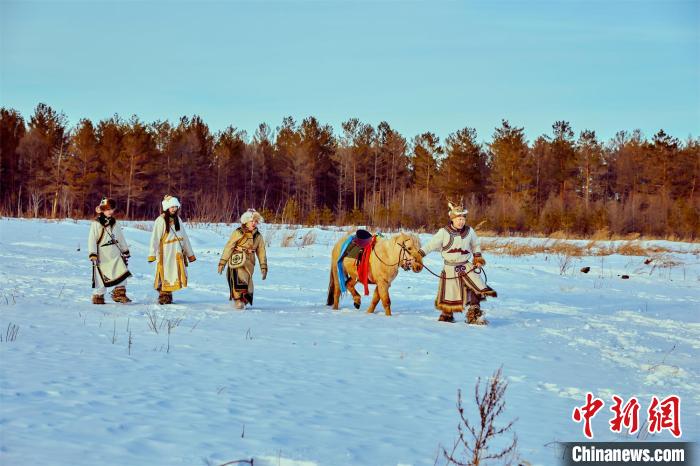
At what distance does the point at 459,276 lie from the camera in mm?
9000

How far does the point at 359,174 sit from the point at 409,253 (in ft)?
148

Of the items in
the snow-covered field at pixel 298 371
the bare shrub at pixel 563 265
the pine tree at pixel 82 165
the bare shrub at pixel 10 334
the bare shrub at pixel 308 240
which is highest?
the pine tree at pixel 82 165

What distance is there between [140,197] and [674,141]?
41.4 m

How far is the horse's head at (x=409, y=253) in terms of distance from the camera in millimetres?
9055

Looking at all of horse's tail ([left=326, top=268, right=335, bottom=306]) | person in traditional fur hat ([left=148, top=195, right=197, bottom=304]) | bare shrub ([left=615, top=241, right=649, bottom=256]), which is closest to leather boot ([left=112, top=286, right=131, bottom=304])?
person in traditional fur hat ([left=148, top=195, right=197, bottom=304])

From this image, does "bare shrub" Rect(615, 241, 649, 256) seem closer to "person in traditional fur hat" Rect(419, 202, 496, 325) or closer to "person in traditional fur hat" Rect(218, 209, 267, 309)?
"person in traditional fur hat" Rect(419, 202, 496, 325)

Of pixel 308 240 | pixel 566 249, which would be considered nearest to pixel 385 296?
pixel 308 240

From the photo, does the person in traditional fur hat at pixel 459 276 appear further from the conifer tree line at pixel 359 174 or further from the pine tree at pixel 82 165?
the pine tree at pixel 82 165

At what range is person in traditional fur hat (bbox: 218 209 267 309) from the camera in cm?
964

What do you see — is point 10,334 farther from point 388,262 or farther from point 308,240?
point 308,240

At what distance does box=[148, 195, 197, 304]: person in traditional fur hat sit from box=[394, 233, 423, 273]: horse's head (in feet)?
11.3

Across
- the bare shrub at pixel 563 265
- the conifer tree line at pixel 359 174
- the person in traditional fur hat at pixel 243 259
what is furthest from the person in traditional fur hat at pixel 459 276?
the conifer tree line at pixel 359 174

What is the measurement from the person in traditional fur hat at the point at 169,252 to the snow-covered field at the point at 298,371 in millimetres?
431

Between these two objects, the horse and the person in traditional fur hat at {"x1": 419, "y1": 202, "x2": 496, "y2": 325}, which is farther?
the horse
